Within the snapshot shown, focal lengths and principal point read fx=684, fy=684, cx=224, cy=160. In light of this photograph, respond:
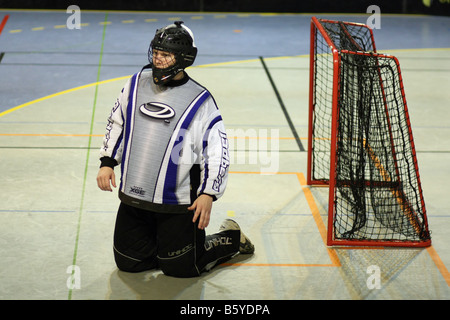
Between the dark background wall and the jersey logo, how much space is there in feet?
41.9

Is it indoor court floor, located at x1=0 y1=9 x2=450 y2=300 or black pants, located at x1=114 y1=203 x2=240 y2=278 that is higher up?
black pants, located at x1=114 y1=203 x2=240 y2=278

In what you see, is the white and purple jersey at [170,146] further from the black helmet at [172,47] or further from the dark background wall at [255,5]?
the dark background wall at [255,5]

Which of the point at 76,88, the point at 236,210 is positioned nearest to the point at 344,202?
the point at 236,210

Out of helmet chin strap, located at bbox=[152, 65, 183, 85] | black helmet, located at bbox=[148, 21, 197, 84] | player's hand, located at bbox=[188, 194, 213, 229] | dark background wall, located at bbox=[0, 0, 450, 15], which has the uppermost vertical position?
black helmet, located at bbox=[148, 21, 197, 84]

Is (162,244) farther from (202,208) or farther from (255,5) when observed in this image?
(255,5)

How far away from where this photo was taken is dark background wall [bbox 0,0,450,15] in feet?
54.2

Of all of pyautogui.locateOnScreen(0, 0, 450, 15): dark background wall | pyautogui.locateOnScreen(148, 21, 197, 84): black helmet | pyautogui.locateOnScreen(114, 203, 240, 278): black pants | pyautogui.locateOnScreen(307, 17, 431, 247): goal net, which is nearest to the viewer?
pyautogui.locateOnScreen(148, 21, 197, 84): black helmet

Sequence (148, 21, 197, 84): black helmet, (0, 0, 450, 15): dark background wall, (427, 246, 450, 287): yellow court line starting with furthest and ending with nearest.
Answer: (0, 0, 450, 15): dark background wall
(427, 246, 450, 287): yellow court line
(148, 21, 197, 84): black helmet

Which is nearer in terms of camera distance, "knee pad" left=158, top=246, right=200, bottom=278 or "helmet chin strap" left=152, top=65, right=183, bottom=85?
"helmet chin strap" left=152, top=65, right=183, bottom=85

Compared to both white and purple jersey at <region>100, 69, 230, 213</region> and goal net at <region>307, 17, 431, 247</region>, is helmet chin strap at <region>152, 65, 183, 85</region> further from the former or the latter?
goal net at <region>307, 17, 431, 247</region>

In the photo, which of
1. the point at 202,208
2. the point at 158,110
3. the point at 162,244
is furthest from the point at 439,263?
the point at 158,110

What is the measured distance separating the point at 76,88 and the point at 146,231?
5615mm

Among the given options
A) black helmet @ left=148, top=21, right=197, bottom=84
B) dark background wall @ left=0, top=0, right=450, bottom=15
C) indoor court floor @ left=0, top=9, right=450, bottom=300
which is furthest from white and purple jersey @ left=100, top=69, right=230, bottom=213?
dark background wall @ left=0, top=0, right=450, bottom=15

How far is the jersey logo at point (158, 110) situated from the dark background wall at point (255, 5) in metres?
12.8
